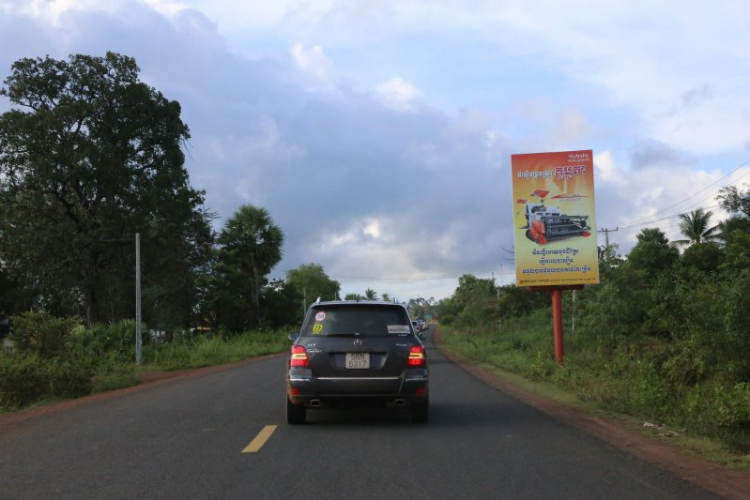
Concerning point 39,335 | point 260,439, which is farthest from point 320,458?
point 39,335

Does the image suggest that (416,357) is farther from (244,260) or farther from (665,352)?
(244,260)

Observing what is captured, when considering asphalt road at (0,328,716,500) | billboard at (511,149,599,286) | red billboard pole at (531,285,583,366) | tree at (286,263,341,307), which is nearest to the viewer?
asphalt road at (0,328,716,500)

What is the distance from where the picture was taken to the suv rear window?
9.92 metres

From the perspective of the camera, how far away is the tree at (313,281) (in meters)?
122

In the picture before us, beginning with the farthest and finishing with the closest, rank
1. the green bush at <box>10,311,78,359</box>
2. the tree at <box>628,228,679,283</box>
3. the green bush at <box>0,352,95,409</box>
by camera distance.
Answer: the tree at <box>628,228,679,283</box> < the green bush at <box>10,311,78,359</box> < the green bush at <box>0,352,95,409</box>

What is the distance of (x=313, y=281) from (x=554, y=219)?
4230 inches

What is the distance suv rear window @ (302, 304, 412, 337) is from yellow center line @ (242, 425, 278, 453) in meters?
1.39

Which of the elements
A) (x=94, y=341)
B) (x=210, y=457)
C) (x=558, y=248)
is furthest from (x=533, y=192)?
(x=94, y=341)

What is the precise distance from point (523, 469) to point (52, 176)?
3620cm

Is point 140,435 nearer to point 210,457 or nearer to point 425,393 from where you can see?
point 210,457

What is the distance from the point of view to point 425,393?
9875mm

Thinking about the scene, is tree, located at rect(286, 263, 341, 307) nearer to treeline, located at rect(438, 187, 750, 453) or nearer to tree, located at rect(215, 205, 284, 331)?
tree, located at rect(215, 205, 284, 331)

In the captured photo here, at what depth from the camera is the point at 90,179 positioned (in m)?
38.8

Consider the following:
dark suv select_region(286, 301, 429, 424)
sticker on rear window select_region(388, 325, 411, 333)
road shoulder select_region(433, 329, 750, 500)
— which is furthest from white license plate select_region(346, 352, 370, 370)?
road shoulder select_region(433, 329, 750, 500)
